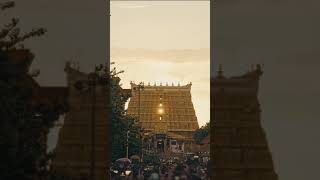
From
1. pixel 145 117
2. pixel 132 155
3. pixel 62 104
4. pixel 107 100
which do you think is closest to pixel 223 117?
pixel 107 100

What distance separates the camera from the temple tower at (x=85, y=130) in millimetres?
52844

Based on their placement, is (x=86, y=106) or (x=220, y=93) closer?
(x=86, y=106)

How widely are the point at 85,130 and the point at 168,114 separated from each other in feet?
401

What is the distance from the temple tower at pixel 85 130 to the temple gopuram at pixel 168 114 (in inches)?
3511

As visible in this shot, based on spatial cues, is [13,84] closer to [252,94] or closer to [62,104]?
[62,104]

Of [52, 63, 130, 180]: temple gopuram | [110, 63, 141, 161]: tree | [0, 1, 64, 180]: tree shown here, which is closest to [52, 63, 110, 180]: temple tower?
[52, 63, 130, 180]: temple gopuram

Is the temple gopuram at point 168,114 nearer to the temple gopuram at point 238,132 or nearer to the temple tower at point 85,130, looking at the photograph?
the temple gopuram at point 238,132

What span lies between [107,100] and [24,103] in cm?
3711

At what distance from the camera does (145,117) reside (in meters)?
167

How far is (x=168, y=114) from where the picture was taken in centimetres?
17862

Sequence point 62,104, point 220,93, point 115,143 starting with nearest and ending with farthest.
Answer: point 62,104, point 220,93, point 115,143

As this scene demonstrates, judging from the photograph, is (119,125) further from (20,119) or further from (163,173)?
(20,119)

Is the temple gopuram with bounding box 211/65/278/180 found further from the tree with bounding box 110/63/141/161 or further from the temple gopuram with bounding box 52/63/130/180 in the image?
the tree with bounding box 110/63/141/161

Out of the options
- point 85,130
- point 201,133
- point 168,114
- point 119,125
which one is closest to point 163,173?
point 119,125
